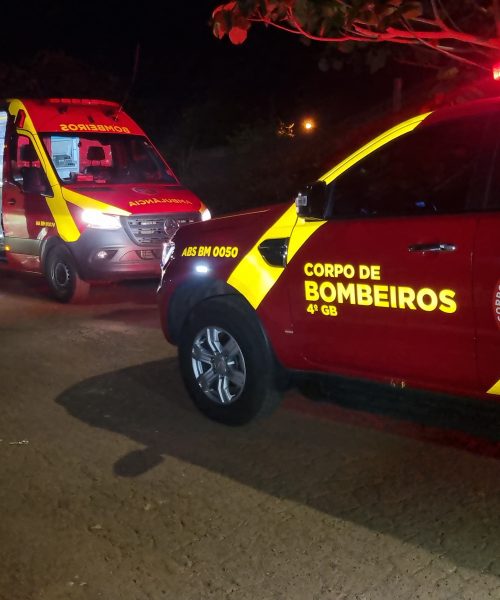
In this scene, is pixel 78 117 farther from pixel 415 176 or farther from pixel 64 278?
pixel 415 176

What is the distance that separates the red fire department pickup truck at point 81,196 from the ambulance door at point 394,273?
5127 mm

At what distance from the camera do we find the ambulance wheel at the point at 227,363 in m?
4.95

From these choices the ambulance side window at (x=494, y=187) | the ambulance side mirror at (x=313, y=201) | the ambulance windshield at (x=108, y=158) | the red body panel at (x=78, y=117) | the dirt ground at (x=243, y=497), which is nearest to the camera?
the dirt ground at (x=243, y=497)

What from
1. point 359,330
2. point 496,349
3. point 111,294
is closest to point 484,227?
point 496,349

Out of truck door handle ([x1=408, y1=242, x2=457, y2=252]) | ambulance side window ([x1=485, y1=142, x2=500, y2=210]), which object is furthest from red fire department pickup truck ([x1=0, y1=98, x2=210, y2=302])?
ambulance side window ([x1=485, y1=142, x2=500, y2=210])

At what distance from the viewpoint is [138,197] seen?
9.83 metres

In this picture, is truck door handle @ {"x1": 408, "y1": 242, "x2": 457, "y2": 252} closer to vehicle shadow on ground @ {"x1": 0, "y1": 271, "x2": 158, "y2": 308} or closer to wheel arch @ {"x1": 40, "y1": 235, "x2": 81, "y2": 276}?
vehicle shadow on ground @ {"x1": 0, "y1": 271, "x2": 158, "y2": 308}

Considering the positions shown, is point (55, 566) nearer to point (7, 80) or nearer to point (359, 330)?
point (359, 330)

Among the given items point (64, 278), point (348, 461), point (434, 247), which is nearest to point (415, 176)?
point (434, 247)

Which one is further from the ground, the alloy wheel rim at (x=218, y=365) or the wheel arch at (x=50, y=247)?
the wheel arch at (x=50, y=247)

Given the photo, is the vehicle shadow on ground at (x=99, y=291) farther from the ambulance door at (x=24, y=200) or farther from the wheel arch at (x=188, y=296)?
the wheel arch at (x=188, y=296)

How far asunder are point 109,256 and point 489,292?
6423 millimetres

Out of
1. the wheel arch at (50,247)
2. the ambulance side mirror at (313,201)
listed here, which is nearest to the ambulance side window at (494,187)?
the ambulance side mirror at (313,201)

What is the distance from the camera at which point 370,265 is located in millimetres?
4262
